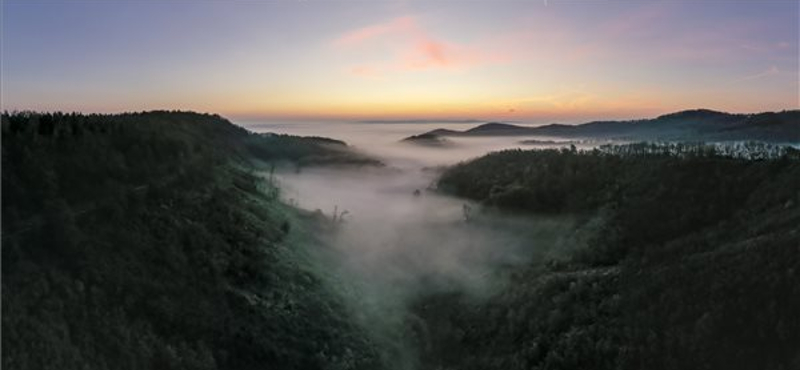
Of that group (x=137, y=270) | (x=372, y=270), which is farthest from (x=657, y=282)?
(x=137, y=270)

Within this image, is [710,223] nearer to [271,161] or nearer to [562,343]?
[562,343]

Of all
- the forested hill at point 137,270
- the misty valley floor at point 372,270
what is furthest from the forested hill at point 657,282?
the forested hill at point 137,270

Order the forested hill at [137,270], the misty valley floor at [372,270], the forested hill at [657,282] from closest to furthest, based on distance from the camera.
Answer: the forested hill at [137,270] < the misty valley floor at [372,270] < the forested hill at [657,282]

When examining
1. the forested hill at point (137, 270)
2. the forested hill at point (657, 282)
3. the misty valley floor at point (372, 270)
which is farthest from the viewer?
the forested hill at point (657, 282)

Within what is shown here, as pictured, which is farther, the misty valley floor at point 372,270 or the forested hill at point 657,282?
the forested hill at point 657,282

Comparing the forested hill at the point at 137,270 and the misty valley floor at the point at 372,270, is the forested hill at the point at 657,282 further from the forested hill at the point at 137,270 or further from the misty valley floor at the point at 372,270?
the forested hill at the point at 137,270

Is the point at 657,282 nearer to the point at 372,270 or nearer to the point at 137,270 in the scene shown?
the point at 372,270
